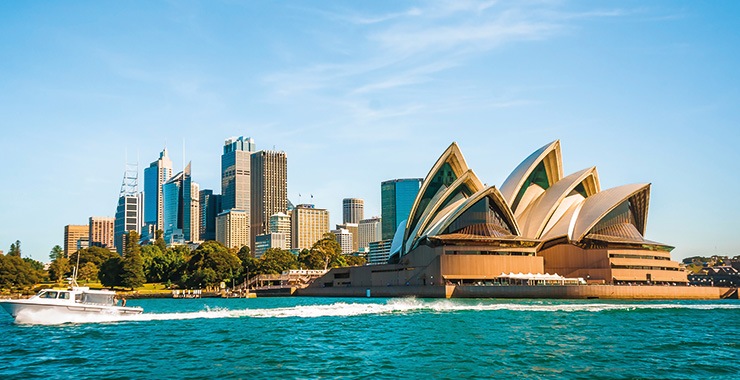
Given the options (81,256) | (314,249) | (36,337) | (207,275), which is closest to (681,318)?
(36,337)

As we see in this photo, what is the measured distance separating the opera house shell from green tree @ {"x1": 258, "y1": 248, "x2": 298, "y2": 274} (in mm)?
36148

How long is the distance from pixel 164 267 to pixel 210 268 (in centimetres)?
1309

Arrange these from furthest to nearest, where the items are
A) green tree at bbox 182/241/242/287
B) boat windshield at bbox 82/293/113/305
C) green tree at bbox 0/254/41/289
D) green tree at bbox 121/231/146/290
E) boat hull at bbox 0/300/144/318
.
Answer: green tree at bbox 182/241/242/287
green tree at bbox 121/231/146/290
green tree at bbox 0/254/41/289
boat windshield at bbox 82/293/113/305
boat hull at bbox 0/300/144/318

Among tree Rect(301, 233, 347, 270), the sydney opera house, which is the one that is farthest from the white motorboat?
tree Rect(301, 233, 347, 270)

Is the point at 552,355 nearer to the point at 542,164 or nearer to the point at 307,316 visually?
the point at 307,316

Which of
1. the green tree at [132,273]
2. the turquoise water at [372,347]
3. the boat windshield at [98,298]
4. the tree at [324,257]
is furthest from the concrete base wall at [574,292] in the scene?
the tree at [324,257]

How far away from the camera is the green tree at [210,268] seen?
11838 centimetres

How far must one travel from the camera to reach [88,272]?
12662 cm

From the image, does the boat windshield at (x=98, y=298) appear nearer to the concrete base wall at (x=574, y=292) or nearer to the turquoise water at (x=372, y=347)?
the turquoise water at (x=372, y=347)

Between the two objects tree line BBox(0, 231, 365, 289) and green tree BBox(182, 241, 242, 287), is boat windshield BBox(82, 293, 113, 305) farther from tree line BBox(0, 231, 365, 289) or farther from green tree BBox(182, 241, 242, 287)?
green tree BBox(182, 241, 242, 287)

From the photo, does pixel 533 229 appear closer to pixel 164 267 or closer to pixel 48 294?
pixel 48 294

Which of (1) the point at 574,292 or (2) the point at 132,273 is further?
(2) the point at 132,273

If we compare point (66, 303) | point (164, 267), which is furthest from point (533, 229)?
point (164, 267)

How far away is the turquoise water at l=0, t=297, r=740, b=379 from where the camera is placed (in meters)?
22.7
